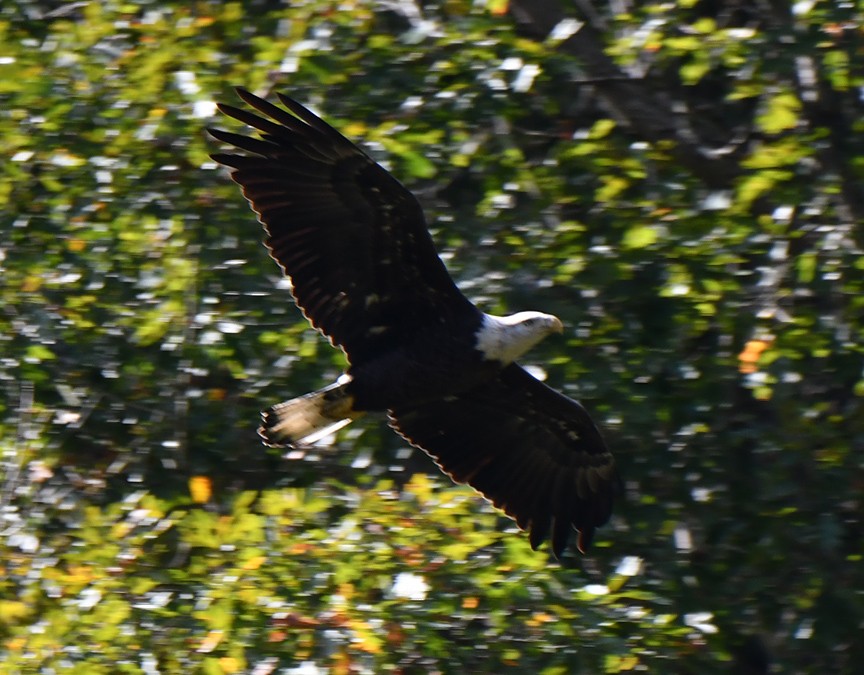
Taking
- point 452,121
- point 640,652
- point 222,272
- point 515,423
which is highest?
point 452,121

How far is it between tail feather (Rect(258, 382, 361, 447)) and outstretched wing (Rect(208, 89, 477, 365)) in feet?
0.54

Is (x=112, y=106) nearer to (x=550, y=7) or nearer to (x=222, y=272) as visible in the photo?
(x=222, y=272)

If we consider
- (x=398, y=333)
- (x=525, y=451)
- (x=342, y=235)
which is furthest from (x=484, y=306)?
(x=342, y=235)

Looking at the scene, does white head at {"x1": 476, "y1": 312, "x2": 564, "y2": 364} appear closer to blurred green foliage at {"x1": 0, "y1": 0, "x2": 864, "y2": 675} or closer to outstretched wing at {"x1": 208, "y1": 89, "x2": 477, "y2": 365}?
outstretched wing at {"x1": 208, "y1": 89, "x2": 477, "y2": 365}

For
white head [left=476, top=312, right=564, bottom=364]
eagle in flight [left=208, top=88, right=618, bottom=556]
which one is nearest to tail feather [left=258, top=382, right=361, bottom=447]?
eagle in flight [left=208, top=88, right=618, bottom=556]

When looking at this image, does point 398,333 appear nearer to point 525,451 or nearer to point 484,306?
point 484,306

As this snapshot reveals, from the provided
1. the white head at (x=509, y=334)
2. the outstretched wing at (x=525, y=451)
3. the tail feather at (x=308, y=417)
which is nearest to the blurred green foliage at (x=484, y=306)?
the outstretched wing at (x=525, y=451)

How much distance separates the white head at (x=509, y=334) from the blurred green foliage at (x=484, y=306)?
0.49m

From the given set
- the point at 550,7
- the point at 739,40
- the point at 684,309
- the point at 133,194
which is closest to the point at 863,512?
the point at 684,309

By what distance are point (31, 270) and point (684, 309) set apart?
2.52m

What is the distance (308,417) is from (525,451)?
38.5 inches

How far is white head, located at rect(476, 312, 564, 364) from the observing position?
599 centimetres

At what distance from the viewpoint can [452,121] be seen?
6.68 m

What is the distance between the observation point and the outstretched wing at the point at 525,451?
256 inches
